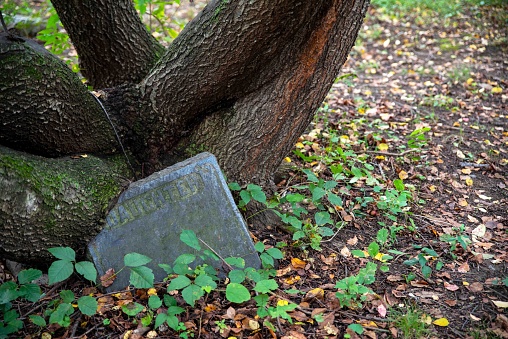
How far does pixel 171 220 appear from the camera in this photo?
9.28 ft

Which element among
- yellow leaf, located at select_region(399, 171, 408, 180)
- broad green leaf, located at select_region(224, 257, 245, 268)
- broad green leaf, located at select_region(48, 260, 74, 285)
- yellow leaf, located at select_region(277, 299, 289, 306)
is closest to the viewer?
broad green leaf, located at select_region(48, 260, 74, 285)

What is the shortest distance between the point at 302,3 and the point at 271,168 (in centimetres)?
117

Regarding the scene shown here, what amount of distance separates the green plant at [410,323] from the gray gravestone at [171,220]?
0.83 metres

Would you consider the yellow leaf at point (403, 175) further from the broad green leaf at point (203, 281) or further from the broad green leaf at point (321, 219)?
the broad green leaf at point (203, 281)

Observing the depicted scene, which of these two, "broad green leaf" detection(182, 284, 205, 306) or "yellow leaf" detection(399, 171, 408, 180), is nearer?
"broad green leaf" detection(182, 284, 205, 306)

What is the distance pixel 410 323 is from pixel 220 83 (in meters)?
1.80

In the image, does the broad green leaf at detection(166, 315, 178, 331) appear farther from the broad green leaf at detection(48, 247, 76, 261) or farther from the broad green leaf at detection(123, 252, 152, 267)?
the broad green leaf at detection(48, 247, 76, 261)

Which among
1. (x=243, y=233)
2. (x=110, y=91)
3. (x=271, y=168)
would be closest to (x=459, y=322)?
(x=243, y=233)

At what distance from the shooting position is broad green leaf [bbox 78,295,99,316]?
7.72 feet

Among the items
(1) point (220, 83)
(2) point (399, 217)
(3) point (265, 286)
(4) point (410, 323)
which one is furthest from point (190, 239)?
(2) point (399, 217)

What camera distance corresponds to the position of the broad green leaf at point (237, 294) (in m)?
2.40

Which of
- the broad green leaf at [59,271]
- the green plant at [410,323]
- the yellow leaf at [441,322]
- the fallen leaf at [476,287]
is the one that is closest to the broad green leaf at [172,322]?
the broad green leaf at [59,271]

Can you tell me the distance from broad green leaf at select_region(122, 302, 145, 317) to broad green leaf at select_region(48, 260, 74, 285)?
34cm

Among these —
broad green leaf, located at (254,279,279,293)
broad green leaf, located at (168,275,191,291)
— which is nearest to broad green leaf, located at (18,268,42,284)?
broad green leaf, located at (168,275,191,291)
